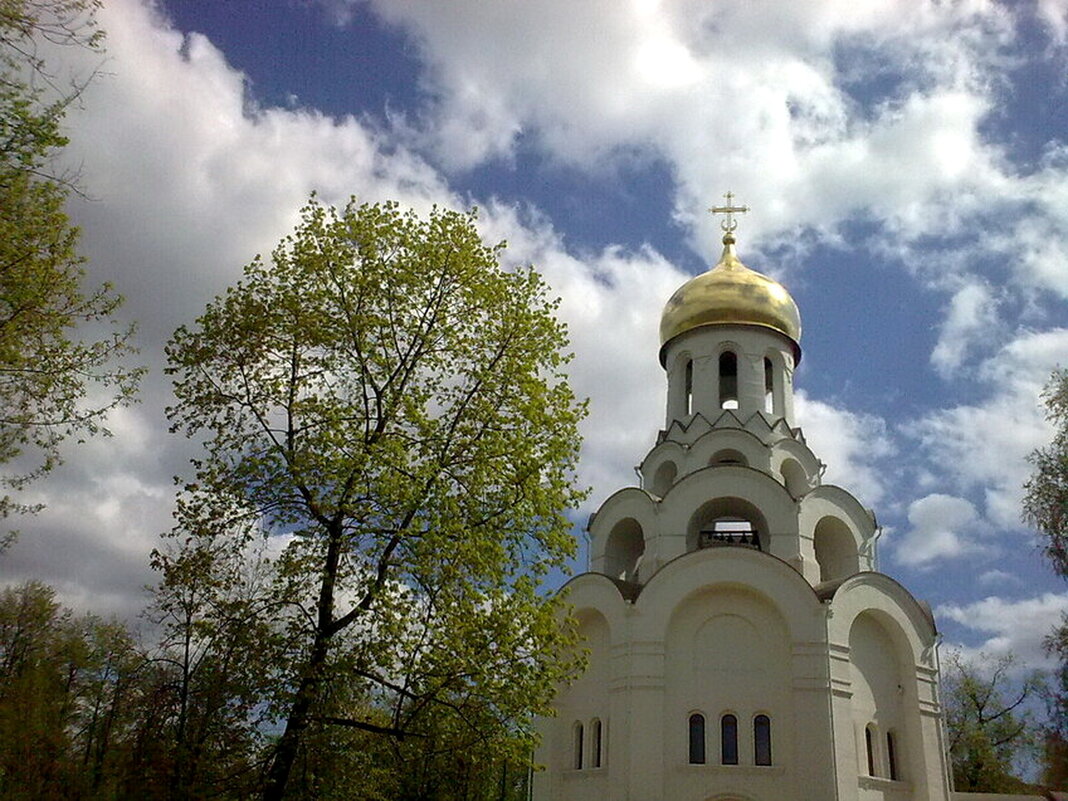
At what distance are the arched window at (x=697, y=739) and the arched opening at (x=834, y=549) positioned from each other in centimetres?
498

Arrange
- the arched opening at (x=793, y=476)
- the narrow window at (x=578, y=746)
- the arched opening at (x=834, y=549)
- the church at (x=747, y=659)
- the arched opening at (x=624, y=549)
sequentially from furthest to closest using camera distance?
the arched opening at (x=793, y=476)
the arched opening at (x=624, y=549)
the arched opening at (x=834, y=549)
the narrow window at (x=578, y=746)
the church at (x=747, y=659)

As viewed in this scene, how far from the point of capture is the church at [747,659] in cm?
1811

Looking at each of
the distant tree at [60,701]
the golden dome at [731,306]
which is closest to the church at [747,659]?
the golden dome at [731,306]

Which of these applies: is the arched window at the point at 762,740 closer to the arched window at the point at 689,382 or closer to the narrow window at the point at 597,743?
the narrow window at the point at 597,743

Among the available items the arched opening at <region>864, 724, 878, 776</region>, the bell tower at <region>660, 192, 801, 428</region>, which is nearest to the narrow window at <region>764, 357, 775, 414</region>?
the bell tower at <region>660, 192, 801, 428</region>

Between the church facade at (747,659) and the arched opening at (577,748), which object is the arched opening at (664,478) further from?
the arched opening at (577,748)

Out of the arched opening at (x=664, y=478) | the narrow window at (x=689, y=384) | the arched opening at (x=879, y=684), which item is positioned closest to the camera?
the arched opening at (x=879, y=684)

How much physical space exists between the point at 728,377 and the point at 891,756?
9.98m

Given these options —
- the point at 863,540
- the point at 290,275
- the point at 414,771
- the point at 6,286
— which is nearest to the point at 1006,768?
the point at 863,540

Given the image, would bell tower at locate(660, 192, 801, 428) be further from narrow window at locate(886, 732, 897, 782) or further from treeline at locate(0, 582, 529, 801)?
treeline at locate(0, 582, 529, 801)

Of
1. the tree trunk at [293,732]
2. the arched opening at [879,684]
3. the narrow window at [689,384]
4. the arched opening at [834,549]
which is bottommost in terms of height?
the tree trunk at [293,732]

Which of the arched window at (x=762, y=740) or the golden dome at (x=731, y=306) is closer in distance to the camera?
the arched window at (x=762, y=740)

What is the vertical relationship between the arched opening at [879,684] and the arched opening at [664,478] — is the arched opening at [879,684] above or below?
below

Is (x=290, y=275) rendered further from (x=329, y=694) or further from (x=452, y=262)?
(x=329, y=694)
